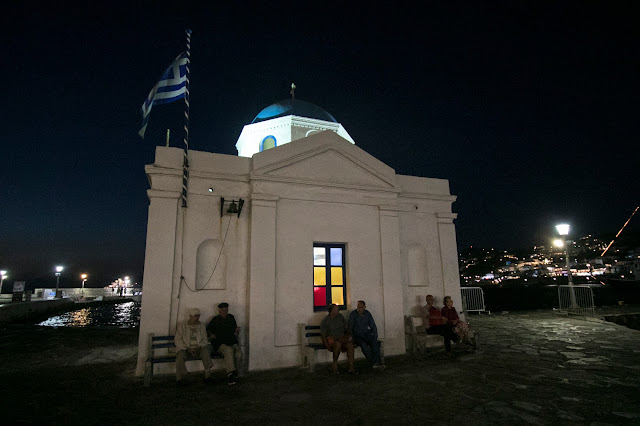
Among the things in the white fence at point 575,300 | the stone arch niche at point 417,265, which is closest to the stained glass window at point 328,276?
the stone arch niche at point 417,265

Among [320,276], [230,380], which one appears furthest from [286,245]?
[230,380]

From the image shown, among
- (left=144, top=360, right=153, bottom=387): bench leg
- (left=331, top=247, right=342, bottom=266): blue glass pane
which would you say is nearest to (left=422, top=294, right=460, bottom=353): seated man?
(left=331, top=247, right=342, bottom=266): blue glass pane

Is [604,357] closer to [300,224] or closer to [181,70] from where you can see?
[300,224]

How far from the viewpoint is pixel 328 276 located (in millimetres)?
9031

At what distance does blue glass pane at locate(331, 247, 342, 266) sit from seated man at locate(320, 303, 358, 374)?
1554 millimetres

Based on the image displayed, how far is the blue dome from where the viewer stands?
14.5 meters

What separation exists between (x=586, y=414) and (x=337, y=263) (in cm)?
566

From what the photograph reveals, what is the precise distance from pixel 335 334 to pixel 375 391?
1.94 m

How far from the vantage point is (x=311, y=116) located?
1466 cm

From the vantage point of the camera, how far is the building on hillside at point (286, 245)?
7789mm

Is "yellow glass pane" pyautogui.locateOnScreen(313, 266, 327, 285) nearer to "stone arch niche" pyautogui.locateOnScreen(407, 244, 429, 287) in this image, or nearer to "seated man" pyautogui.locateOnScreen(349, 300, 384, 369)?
"seated man" pyautogui.locateOnScreen(349, 300, 384, 369)

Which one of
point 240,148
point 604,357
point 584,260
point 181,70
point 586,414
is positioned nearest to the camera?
point 586,414

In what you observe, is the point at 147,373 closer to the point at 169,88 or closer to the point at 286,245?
the point at 286,245

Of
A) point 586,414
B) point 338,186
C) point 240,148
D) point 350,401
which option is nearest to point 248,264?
point 338,186
